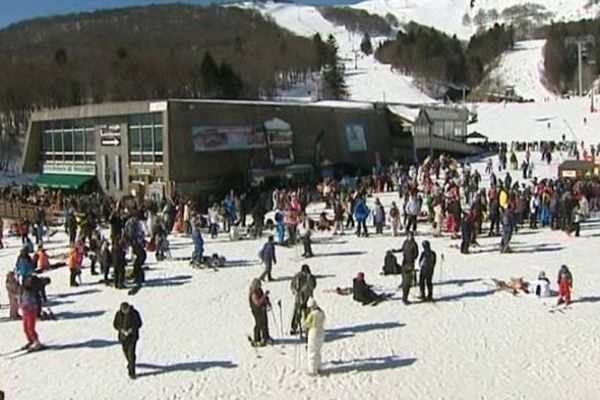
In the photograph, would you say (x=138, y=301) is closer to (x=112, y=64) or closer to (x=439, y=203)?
(x=439, y=203)

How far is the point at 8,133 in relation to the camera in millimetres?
65125

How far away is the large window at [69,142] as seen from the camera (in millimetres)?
33656

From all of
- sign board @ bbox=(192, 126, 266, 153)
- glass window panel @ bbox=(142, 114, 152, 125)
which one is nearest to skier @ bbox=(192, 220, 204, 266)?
sign board @ bbox=(192, 126, 266, 153)

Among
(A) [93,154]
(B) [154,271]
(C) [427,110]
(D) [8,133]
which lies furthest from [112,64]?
(B) [154,271]

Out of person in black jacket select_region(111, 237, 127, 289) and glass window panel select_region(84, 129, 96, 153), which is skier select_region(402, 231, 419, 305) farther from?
glass window panel select_region(84, 129, 96, 153)

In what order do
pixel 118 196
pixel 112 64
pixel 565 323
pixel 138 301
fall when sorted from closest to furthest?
pixel 565 323
pixel 138 301
pixel 118 196
pixel 112 64

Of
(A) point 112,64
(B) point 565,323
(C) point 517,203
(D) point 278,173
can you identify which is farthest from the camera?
(A) point 112,64

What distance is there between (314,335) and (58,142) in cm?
2707

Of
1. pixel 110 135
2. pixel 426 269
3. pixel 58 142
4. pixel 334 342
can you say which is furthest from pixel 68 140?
pixel 334 342

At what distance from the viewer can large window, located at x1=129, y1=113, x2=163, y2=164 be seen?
30.4 meters

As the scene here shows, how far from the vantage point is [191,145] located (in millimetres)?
30453

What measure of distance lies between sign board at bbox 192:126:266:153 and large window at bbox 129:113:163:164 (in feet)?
4.60

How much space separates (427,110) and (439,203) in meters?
26.9

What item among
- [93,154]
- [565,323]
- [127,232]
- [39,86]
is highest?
[39,86]
